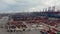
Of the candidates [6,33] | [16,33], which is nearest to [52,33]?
[16,33]

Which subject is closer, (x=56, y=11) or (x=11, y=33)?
(x=11, y=33)

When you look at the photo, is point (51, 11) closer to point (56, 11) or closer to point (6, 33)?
point (56, 11)

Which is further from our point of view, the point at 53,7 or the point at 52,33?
the point at 53,7

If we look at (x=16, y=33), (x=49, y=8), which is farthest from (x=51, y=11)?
(x=16, y=33)

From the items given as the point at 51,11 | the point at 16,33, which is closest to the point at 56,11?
the point at 51,11

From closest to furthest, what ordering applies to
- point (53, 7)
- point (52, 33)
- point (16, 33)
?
point (52, 33) → point (16, 33) → point (53, 7)

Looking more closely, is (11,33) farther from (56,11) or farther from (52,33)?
(56,11)

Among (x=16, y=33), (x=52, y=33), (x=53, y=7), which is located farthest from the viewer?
(x=53, y=7)

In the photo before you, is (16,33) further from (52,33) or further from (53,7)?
(53,7)
